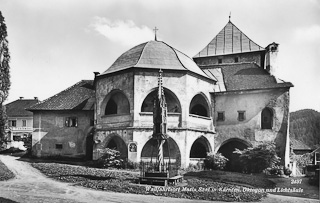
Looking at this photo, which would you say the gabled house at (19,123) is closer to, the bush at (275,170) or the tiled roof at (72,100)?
the tiled roof at (72,100)

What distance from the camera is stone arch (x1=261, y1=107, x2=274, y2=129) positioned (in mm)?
27831

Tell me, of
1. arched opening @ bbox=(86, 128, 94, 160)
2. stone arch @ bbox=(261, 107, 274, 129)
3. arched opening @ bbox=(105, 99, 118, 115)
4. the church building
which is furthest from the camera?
arched opening @ bbox=(86, 128, 94, 160)

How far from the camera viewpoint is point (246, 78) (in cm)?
3045

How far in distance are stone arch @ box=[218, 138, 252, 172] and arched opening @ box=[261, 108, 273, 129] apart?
2.31 meters

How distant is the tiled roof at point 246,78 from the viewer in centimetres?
2843

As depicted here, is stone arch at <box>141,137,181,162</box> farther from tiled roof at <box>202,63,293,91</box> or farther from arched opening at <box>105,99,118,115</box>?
tiled roof at <box>202,63,293,91</box>

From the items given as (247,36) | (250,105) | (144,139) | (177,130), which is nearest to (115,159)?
(144,139)

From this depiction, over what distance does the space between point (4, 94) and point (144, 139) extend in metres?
10.7

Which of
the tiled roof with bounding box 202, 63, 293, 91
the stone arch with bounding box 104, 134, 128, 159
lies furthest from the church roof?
the stone arch with bounding box 104, 134, 128, 159

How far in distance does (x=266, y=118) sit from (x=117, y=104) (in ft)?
44.6

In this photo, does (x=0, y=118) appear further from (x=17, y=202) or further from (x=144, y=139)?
(x=17, y=202)

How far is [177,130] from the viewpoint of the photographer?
82.6ft

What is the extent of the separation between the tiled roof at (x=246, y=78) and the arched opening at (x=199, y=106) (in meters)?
2.65

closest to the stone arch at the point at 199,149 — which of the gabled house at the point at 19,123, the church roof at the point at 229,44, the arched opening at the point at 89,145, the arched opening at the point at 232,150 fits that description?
the arched opening at the point at 232,150
